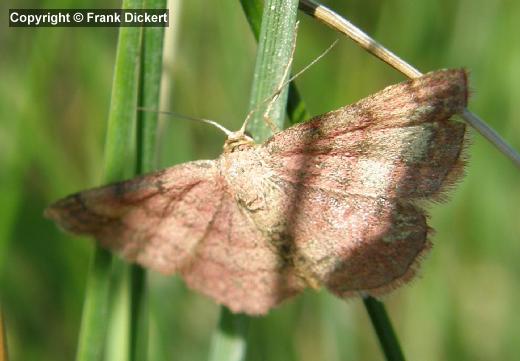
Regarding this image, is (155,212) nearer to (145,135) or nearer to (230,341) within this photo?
(145,135)

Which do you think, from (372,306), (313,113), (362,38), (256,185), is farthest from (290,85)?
(313,113)

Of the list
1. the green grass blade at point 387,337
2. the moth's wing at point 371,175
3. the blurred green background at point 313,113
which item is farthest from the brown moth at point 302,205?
the blurred green background at point 313,113

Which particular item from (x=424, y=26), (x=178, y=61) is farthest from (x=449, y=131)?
(x=178, y=61)

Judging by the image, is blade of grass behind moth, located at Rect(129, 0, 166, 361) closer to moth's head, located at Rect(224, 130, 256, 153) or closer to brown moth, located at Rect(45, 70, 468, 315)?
brown moth, located at Rect(45, 70, 468, 315)

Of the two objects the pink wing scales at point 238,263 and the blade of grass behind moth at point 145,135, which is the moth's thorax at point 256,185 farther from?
the blade of grass behind moth at point 145,135

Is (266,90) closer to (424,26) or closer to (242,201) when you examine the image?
(242,201)

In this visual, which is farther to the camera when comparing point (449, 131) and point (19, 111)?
point (19, 111)
